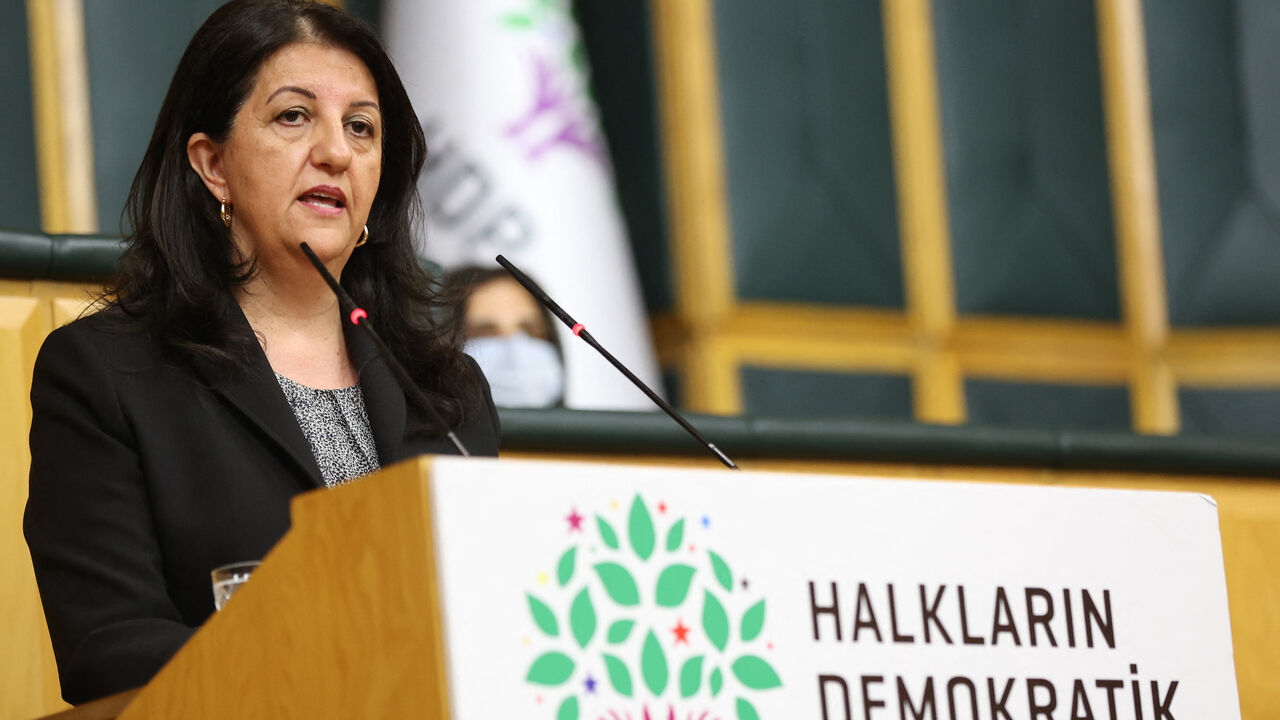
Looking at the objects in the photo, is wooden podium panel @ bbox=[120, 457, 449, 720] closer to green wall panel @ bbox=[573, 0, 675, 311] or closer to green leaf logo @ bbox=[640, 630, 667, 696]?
green leaf logo @ bbox=[640, 630, 667, 696]

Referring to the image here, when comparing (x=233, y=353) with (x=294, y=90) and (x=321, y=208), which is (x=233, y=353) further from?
(x=294, y=90)

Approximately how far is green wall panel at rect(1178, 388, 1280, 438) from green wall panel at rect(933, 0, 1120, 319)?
11.4 inches

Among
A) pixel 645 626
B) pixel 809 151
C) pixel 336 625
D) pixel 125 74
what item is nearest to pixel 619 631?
pixel 645 626

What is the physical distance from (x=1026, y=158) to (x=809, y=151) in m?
0.57

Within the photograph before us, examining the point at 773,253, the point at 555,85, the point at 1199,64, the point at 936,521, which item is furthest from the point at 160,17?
the point at 936,521

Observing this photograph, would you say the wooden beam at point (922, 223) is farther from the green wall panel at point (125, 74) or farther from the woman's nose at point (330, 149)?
the woman's nose at point (330, 149)

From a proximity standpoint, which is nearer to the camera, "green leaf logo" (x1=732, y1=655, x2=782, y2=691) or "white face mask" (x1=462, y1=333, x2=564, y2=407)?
"green leaf logo" (x1=732, y1=655, x2=782, y2=691)

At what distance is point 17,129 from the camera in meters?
3.52

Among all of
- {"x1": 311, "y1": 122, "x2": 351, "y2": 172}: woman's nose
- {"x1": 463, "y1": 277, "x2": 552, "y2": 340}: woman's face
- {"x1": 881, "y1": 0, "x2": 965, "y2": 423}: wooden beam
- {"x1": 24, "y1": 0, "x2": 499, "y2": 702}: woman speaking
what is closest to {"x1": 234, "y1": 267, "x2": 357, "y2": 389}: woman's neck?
{"x1": 24, "y1": 0, "x2": 499, "y2": 702}: woman speaking

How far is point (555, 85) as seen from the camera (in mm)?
3865

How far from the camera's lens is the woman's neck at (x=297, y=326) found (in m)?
1.82

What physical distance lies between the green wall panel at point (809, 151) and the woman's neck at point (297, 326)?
2.29m

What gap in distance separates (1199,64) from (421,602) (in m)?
3.81

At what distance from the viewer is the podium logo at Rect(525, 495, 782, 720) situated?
1.14 meters
